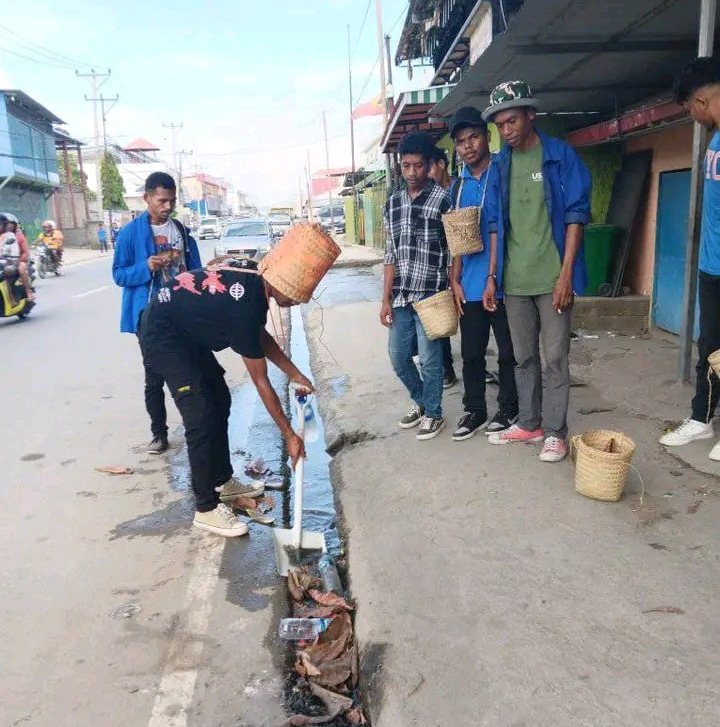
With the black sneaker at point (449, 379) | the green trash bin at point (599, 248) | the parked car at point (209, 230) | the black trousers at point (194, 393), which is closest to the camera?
the black trousers at point (194, 393)

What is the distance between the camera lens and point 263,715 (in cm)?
226

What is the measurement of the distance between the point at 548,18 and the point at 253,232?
15868 millimetres

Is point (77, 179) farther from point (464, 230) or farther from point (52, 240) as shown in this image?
point (464, 230)

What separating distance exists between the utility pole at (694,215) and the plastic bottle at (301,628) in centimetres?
346

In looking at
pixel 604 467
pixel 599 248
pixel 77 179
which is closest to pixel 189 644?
pixel 604 467

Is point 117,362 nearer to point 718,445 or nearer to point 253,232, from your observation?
point 718,445

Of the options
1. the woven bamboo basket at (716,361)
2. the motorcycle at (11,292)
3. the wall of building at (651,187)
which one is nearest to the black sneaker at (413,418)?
the woven bamboo basket at (716,361)

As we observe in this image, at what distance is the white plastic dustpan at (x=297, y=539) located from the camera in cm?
314

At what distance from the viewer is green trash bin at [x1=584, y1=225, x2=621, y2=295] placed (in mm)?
7438

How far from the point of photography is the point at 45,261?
1894 centimetres

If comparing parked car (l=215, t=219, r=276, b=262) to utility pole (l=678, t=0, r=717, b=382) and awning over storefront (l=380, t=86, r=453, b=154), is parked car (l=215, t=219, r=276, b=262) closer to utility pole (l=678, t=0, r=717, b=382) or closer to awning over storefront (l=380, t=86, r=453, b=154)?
awning over storefront (l=380, t=86, r=453, b=154)

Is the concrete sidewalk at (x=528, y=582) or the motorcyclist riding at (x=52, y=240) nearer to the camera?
the concrete sidewalk at (x=528, y=582)

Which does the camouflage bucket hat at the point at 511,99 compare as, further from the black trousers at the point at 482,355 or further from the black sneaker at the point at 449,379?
the black sneaker at the point at 449,379

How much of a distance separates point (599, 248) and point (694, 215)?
9.36 ft
